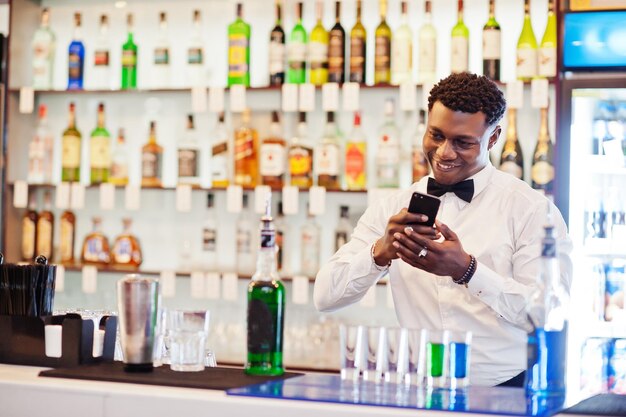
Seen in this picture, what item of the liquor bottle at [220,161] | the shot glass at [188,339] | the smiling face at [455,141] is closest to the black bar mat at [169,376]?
the shot glass at [188,339]

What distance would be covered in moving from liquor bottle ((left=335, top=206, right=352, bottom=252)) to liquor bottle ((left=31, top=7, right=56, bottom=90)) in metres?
1.58

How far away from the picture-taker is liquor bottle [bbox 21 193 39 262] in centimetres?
464

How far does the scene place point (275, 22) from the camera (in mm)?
4477

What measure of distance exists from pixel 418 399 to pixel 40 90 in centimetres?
352

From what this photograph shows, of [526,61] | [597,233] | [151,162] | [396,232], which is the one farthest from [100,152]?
[396,232]

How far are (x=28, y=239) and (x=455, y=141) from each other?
2.83m

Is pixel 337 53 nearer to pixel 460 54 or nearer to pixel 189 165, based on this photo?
pixel 460 54

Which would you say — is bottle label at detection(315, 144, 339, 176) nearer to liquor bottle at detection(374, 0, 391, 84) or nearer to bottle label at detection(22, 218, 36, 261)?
liquor bottle at detection(374, 0, 391, 84)

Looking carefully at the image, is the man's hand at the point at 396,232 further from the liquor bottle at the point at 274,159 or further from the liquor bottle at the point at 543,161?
the liquor bottle at the point at 274,159

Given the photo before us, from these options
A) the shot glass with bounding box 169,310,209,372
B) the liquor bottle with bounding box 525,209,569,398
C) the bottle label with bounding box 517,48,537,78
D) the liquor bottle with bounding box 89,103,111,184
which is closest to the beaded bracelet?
the liquor bottle with bounding box 525,209,569,398

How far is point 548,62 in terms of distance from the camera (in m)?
3.89

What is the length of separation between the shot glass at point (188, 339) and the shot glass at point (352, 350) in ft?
1.04

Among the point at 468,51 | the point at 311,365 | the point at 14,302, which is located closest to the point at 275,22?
the point at 468,51

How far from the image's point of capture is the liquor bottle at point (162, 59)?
456 centimetres
